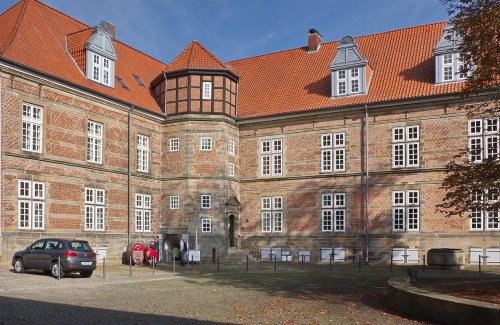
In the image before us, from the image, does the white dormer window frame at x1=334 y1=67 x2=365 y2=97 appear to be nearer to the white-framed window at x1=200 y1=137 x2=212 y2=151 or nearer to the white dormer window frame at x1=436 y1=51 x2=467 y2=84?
the white dormer window frame at x1=436 y1=51 x2=467 y2=84

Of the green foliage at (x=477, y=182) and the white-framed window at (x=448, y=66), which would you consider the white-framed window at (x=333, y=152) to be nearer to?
the white-framed window at (x=448, y=66)

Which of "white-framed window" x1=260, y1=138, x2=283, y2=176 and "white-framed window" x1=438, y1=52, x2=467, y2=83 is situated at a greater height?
"white-framed window" x1=438, y1=52, x2=467, y2=83

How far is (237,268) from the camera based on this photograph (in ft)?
88.0

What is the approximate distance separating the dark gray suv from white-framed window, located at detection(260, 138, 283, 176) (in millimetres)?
14236

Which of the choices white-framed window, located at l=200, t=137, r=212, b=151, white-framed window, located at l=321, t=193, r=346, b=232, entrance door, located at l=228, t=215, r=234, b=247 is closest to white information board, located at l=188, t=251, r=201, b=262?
entrance door, located at l=228, t=215, r=234, b=247

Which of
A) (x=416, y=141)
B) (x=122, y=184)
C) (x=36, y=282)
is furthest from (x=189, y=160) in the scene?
(x=36, y=282)

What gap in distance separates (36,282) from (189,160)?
582 inches

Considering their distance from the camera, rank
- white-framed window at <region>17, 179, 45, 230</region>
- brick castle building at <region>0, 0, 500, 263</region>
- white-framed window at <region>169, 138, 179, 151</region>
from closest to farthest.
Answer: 1. white-framed window at <region>17, 179, 45, 230</region>
2. brick castle building at <region>0, 0, 500, 263</region>
3. white-framed window at <region>169, 138, 179, 151</region>

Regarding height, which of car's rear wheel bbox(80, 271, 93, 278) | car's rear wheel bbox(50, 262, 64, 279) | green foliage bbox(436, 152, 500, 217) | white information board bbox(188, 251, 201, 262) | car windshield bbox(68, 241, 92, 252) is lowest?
white information board bbox(188, 251, 201, 262)

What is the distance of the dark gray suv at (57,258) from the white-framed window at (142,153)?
421 inches

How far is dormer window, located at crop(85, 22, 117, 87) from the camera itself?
2864cm

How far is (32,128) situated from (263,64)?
57.1 feet

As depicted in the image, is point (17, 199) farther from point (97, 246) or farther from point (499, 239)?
point (499, 239)

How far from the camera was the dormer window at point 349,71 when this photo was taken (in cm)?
3102
